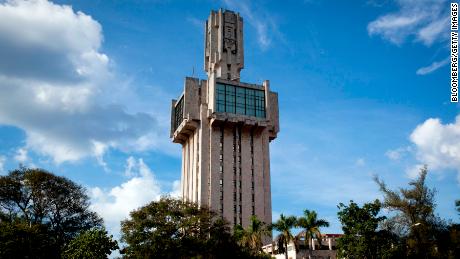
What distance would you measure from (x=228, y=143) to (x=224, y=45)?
22.7 m

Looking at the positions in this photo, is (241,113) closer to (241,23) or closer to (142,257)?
(241,23)

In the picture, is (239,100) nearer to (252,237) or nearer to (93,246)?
(252,237)

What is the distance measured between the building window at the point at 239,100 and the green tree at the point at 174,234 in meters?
35.7

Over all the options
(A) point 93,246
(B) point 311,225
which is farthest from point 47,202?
(B) point 311,225

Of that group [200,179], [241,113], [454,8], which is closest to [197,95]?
[241,113]

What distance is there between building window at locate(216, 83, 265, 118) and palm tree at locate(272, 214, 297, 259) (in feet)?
119

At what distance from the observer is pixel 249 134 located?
9400cm

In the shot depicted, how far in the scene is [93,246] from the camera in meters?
53.1

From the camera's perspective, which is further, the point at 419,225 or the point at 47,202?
the point at 47,202

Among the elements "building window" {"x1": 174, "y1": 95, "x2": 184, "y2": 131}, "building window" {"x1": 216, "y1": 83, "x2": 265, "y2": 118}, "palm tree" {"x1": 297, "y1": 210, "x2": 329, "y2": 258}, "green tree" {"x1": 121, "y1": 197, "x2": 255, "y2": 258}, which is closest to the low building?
"palm tree" {"x1": 297, "y1": 210, "x2": 329, "y2": 258}

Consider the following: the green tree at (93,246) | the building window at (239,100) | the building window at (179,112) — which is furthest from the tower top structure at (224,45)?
the green tree at (93,246)

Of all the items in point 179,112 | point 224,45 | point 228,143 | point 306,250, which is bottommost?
point 306,250

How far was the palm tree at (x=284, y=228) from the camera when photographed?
188ft

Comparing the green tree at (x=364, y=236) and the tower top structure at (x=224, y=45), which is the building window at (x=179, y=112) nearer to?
the tower top structure at (x=224, y=45)
